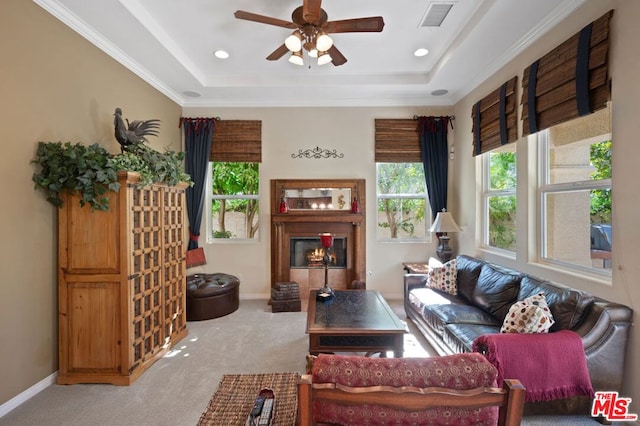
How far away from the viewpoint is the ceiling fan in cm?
229

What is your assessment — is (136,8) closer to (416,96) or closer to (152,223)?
(152,223)

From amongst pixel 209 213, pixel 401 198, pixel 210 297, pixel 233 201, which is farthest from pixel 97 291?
pixel 401 198

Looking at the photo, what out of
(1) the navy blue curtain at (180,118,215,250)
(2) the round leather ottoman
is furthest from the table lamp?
(1) the navy blue curtain at (180,118,215,250)

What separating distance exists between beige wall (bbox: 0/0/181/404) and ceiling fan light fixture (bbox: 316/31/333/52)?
2271mm

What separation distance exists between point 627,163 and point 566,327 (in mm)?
1219

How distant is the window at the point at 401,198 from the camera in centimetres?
481

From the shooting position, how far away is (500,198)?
3.63 meters

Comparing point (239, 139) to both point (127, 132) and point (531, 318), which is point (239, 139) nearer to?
point (127, 132)

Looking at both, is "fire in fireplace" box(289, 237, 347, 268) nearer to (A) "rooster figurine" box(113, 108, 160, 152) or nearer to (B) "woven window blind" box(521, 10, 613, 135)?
(A) "rooster figurine" box(113, 108, 160, 152)

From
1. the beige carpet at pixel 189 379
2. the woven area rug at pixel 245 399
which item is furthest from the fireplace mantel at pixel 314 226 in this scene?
the woven area rug at pixel 245 399

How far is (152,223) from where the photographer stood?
112 inches

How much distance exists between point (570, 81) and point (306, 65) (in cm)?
284

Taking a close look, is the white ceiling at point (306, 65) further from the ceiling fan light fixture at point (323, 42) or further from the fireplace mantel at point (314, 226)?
the fireplace mantel at point (314, 226)

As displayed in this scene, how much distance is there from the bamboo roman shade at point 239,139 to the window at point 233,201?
0.19 meters
